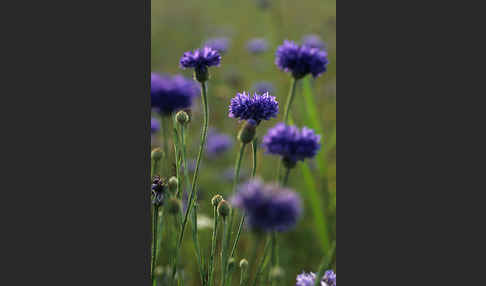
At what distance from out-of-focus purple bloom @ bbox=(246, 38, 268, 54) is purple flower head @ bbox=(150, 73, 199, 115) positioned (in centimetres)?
231

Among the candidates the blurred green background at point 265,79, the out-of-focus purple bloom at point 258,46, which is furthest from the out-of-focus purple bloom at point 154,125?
the out-of-focus purple bloom at point 258,46

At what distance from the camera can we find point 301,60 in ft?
3.08

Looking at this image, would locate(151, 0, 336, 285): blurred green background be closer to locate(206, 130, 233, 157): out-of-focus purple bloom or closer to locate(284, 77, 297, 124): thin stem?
locate(206, 130, 233, 157): out-of-focus purple bloom

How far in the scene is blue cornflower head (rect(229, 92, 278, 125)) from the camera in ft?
3.33

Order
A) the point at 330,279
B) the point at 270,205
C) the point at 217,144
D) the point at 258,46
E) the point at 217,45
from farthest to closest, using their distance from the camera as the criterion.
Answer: the point at 258,46
the point at 217,144
the point at 217,45
the point at 330,279
the point at 270,205

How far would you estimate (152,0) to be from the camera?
1212 mm

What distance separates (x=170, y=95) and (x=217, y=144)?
1.76 meters

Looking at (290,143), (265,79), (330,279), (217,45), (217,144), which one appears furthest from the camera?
(265,79)

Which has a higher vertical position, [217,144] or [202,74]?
[202,74]

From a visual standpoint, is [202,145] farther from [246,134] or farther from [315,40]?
[315,40]

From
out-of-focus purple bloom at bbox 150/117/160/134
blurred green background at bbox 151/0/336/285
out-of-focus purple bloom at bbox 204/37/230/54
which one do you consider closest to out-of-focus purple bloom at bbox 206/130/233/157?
blurred green background at bbox 151/0/336/285

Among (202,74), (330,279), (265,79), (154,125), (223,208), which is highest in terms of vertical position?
(265,79)

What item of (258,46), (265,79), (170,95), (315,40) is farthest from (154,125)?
(265,79)

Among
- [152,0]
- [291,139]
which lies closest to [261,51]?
[152,0]
